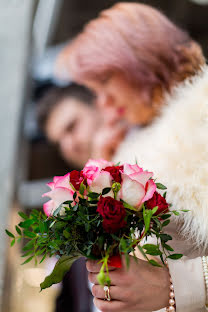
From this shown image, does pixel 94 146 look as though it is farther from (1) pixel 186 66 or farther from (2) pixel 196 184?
(2) pixel 196 184

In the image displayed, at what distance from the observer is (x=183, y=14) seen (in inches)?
65.5

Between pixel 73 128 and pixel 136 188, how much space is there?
1301mm

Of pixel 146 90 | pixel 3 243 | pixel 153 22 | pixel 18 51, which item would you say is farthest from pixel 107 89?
pixel 3 243

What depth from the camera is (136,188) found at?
652 millimetres

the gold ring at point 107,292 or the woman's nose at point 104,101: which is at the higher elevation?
the woman's nose at point 104,101

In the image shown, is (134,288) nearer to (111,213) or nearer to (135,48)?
(111,213)

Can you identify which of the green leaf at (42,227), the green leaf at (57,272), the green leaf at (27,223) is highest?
the green leaf at (42,227)

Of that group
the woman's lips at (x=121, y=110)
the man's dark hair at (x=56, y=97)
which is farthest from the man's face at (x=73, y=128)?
the woman's lips at (x=121, y=110)

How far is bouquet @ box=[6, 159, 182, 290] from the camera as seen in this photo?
2.08 feet

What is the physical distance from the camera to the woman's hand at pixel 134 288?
69 centimetres

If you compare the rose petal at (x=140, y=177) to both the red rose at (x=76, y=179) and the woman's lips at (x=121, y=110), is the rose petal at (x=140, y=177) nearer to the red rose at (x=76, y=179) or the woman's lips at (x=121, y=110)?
the red rose at (x=76, y=179)

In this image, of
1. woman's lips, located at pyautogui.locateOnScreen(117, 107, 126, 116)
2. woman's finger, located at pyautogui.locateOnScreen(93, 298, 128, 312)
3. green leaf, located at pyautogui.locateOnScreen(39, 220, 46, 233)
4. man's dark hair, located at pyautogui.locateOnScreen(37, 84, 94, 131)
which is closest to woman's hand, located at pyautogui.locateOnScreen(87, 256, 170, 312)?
woman's finger, located at pyautogui.locateOnScreen(93, 298, 128, 312)

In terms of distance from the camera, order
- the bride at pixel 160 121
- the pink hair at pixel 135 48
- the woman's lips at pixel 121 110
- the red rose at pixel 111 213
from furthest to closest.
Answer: the woman's lips at pixel 121 110
the pink hair at pixel 135 48
the bride at pixel 160 121
the red rose at pixel 111 213

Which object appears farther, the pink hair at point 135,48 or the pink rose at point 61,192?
the pink hair at point 135,48
